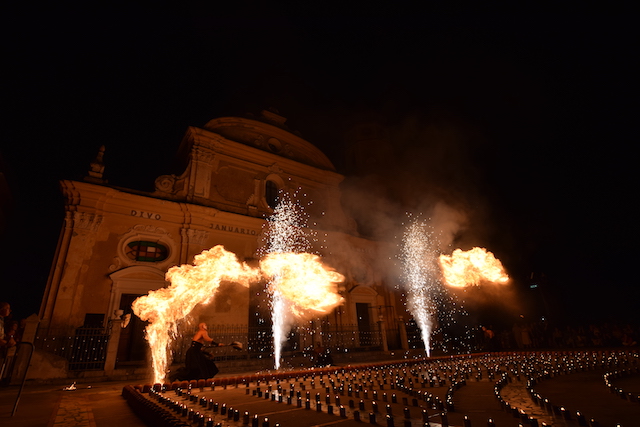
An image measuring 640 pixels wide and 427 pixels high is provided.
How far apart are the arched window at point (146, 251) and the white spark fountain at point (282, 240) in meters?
4.98

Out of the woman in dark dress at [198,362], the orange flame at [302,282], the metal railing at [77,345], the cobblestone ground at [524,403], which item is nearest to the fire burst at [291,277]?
the orange flame at [302,282]

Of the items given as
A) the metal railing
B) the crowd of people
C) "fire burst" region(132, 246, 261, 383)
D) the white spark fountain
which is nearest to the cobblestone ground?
the white spark fountain

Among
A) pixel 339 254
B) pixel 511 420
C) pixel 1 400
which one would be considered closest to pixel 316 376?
pixel 511 420

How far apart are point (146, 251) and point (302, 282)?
24.1 feet

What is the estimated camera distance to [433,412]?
14.5ft

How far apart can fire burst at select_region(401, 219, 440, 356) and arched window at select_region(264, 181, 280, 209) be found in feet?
31.6

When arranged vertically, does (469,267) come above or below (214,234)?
below

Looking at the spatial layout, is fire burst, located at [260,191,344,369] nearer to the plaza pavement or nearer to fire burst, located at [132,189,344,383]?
fire burst, located at [132,189,344,383]

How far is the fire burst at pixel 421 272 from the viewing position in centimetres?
2097

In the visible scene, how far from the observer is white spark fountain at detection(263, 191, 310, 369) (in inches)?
626

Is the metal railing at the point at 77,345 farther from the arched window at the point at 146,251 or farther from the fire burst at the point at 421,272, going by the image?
the fire burst at the point at 421,272

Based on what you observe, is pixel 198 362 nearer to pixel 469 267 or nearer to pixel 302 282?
pixel 302 282

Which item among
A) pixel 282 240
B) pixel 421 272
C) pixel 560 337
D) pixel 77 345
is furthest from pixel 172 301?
pixel 560 337

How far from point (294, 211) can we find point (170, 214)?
712 cm
